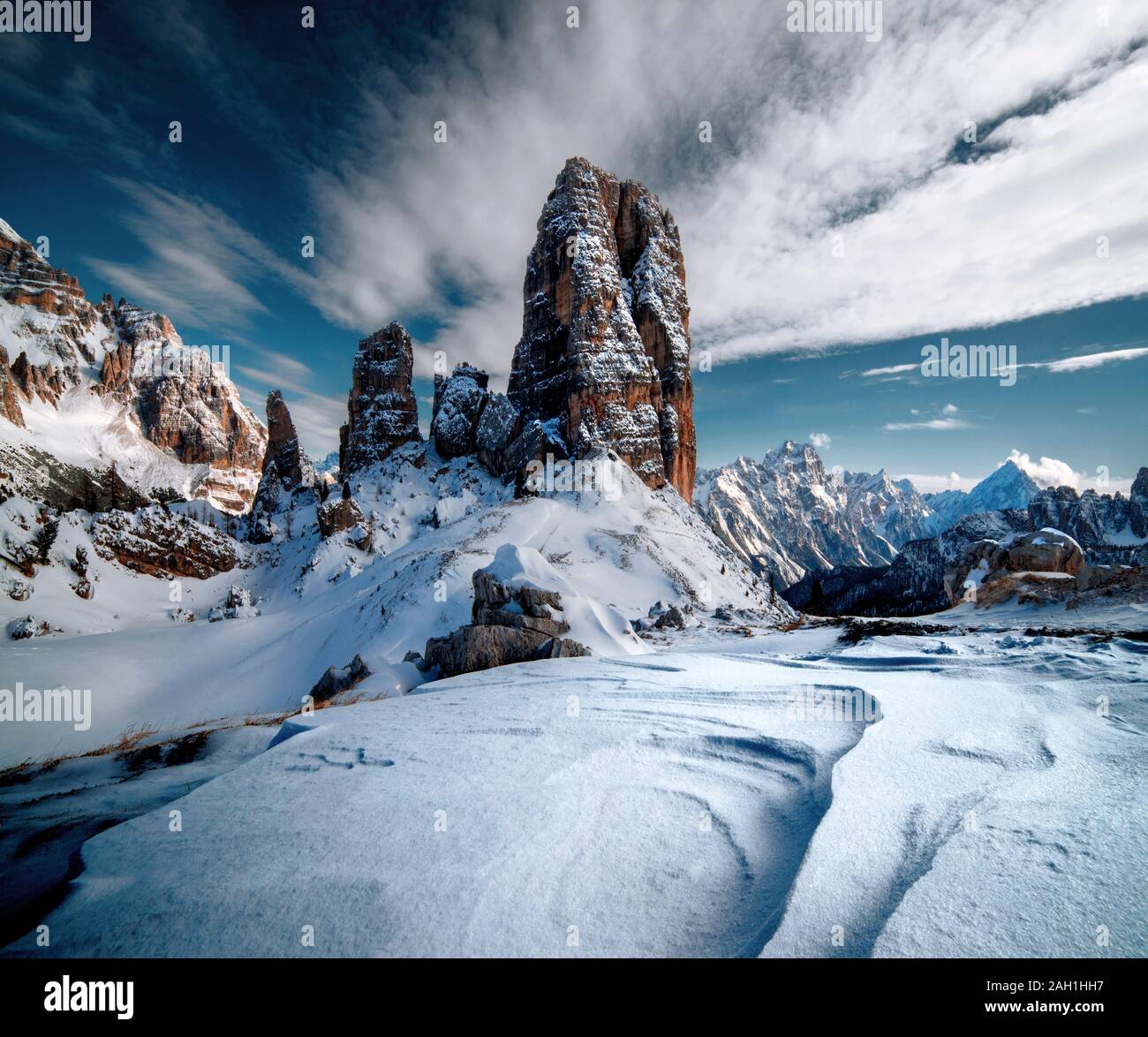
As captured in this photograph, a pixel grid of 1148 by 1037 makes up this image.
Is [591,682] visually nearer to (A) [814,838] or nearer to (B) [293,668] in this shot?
(A) [814,838]

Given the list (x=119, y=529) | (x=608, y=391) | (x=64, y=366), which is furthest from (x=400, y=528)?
(x=64, y=366)

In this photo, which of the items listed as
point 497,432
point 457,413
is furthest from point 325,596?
point 457,413

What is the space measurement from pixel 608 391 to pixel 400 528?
56.5ft

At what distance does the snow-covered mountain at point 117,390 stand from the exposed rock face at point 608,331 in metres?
74.3

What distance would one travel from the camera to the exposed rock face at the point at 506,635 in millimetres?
8039

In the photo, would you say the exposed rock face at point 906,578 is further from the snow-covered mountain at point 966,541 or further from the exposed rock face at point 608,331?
the exposed rock face at point 608,331

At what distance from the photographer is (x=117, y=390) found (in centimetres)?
8819

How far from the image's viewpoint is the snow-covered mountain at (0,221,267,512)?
78.5 metres

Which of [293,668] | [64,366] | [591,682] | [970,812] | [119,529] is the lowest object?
[293,668]

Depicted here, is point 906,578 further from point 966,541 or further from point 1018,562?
point 1018,562

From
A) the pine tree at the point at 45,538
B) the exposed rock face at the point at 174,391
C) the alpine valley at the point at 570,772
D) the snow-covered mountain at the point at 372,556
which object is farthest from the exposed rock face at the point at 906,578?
the exposed rock face at the point at 174,391

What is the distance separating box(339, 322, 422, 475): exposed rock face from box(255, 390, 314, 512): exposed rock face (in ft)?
11.4

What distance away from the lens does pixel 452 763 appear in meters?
2.94

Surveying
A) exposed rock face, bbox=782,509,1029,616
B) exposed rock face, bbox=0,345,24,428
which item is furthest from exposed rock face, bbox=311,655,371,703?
exposed rock face, bbox=782,509,1029,616
